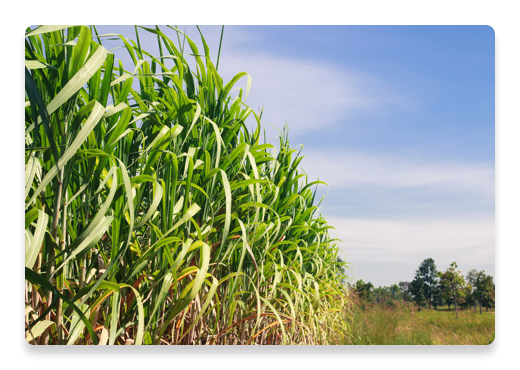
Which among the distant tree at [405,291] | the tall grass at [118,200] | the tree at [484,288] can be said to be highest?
the tall grass at [118,200]

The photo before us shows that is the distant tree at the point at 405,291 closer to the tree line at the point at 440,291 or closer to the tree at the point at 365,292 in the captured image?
the tree line at the point at 440,291

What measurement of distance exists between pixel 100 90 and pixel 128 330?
0.58 m

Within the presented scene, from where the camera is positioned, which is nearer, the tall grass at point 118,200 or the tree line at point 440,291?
the tall grass at point 118,200

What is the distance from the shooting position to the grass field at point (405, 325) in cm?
364

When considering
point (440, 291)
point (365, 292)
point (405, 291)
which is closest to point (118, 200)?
point (365, 292)

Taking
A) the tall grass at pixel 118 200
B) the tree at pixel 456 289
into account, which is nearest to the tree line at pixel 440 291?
the tree at pixel 456 289

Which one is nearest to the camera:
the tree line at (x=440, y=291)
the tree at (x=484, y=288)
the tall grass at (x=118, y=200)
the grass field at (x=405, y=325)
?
the tall grass at (x=118, y=200)

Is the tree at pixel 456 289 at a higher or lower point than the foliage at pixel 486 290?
lower

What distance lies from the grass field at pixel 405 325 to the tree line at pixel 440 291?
0.24m

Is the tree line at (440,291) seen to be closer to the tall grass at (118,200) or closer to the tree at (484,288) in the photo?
the tree at (484,288)

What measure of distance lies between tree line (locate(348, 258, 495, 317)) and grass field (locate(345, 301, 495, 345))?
0.24 metres

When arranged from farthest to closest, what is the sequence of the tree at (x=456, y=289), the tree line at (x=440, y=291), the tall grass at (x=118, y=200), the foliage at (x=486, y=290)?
1. the tree at (x=456, y=289)
2. the tree line at (x=440, y=291)
3. the foliage at (x=486, y=290)
4. the tall grass at (x=118, y=200)
